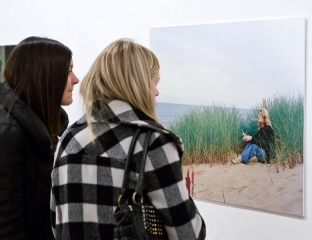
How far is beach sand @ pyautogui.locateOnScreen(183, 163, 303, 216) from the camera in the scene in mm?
1771

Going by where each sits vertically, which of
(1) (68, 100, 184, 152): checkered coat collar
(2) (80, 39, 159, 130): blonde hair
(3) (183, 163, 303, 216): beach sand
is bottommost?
(3) (183, 163, 303, 216): beach sand

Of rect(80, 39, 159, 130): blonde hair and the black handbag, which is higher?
rect(80, 39, 159, 130): blonde hair

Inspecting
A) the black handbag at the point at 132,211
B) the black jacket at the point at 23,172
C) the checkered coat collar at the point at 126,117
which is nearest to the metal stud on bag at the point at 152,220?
the black handbag at the point at 132,211

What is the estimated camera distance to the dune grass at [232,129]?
1756 mm

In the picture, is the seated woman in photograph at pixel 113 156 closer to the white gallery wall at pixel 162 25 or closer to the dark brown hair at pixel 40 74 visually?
the dark brown hair at pixel 40 74

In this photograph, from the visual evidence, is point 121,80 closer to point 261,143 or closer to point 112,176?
point 112,176

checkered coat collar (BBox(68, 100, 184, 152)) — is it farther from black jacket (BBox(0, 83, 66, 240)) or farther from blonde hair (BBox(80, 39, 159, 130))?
black jacket (BBox(0, 83, 66, 240))

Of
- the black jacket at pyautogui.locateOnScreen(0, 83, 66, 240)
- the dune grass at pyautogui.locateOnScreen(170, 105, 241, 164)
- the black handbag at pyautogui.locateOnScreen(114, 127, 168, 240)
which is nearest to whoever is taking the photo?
the black handbag at pyautogui.locateOnScreen(114, 127, 168, 240)

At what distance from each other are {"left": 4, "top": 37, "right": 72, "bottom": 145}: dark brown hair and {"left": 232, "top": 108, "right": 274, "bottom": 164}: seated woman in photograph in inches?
34.3

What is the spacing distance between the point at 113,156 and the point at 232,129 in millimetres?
972

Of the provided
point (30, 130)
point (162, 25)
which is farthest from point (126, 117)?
point (162, 25)

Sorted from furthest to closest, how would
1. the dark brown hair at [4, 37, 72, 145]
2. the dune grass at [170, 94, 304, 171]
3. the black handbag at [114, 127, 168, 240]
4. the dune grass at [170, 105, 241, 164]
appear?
the dune grass at [170, 105, 241, 164] → the dune grass at [170, 94, 304, 171] → the dark brown hair at [4, 37, 72, 145] → the black handbag at [114, 127, 168, 240]

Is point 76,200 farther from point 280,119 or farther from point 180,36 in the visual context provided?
point 180,36

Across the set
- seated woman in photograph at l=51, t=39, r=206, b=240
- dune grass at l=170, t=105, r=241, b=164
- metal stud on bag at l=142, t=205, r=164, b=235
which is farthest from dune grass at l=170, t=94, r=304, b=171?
metal stud on bag at l=142, t=205, r=164, b=235
